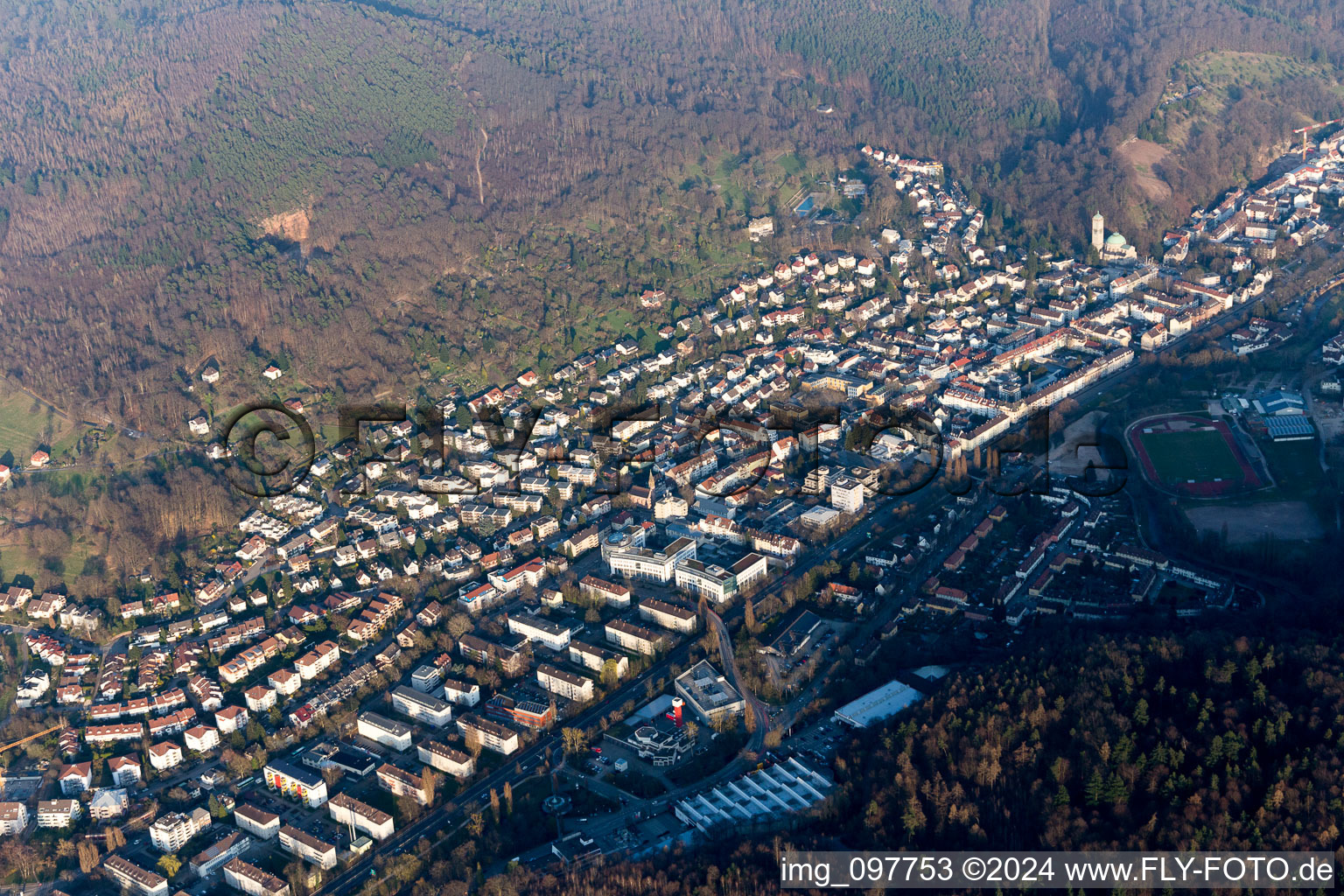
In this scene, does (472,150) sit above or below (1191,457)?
above

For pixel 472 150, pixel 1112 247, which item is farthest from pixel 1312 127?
pixel 472 150

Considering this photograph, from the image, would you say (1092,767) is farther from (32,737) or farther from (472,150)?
(472,150)

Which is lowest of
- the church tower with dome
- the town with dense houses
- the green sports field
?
the town with dense houses

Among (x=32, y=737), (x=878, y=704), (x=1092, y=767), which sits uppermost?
(x=1092, y=767)

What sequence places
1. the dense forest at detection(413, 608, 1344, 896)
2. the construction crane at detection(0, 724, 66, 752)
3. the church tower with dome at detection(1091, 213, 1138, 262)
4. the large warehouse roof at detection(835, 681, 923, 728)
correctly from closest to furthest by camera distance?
the dense forest at detection(413, 608, 1344, 896) → the large warehouse roof at detection(835, 681, 923, 728) → the construction crane at detection(0, 724, 66, 752) → the church tower with dome at detection(1091, 213, 1138, 262)

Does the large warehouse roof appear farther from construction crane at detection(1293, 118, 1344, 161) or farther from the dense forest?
construction crane at detection(1293, 118, 1344, 161)

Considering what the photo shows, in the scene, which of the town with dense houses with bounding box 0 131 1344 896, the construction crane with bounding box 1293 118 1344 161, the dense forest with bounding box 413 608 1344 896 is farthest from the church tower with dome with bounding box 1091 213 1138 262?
the dense forest with bounding box 413 608 1344 896
